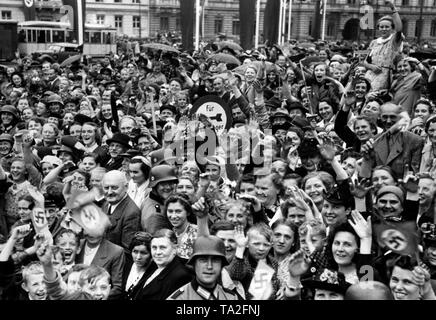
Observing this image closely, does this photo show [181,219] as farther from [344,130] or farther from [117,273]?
[344,130]

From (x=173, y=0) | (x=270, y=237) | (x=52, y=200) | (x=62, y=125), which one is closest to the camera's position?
(x=270, y=237)

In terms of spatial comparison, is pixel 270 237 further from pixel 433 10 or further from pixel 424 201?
pixel 433 10

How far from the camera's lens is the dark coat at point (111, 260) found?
5.25m

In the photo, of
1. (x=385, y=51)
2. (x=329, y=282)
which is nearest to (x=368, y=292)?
(x=329, y=282)

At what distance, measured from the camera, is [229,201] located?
5.92m

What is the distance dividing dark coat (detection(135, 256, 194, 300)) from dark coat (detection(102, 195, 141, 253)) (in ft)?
3.41

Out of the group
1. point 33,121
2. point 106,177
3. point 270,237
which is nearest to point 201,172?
point 106,177

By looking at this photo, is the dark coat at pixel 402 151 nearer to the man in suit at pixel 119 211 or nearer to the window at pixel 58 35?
the man in suit at pixel 119 211

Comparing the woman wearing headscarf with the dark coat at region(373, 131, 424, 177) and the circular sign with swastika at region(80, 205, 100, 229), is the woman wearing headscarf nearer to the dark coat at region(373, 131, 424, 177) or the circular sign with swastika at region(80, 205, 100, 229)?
the dark coat at region(373, 131, 424, 177)

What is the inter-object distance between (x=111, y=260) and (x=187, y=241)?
2.09ft

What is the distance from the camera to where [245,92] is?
11.0 meters

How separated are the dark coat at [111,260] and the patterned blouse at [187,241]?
1.53 ft
